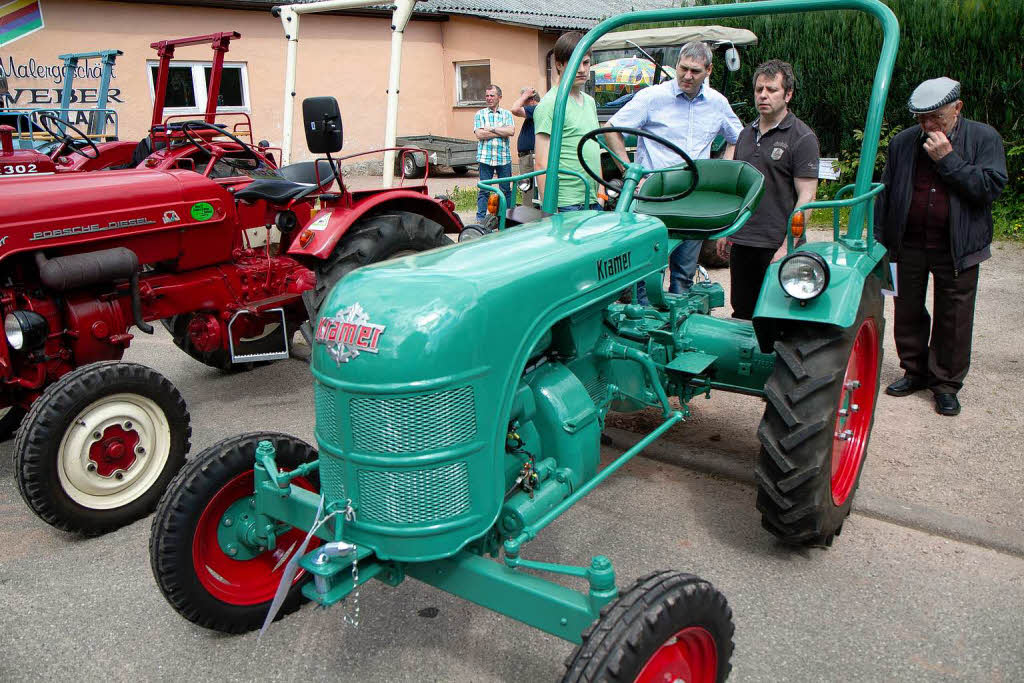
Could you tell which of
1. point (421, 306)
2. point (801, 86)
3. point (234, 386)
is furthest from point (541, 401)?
point (801, 86)

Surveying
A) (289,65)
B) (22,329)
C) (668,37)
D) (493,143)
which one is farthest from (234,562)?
(668,37)

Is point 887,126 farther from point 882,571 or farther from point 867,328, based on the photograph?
point 882,571

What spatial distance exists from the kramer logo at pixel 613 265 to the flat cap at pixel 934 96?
1964 mm

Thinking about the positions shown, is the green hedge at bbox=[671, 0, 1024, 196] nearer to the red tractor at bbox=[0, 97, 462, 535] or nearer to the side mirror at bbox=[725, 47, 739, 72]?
A: the side mirror at bbox=[725, 47, 739, 72]

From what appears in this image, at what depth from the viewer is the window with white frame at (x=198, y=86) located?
13547 mm

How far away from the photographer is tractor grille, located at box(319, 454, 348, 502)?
1.98 metres

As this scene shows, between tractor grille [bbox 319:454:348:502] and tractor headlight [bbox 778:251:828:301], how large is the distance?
1.55 m

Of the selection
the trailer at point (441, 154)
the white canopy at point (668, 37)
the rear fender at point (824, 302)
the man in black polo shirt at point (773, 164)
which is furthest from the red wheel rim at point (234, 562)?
the trailer at point (441, 154)

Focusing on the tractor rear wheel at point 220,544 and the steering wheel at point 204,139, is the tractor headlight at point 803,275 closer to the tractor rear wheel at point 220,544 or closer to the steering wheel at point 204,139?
the tractor rear wheel at point 220,544

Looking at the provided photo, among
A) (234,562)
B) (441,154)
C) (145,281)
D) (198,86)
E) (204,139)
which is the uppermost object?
(198,86)

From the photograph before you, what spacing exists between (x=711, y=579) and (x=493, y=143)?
5.97m

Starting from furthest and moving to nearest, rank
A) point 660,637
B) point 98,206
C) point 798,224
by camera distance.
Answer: point 98,206
point 798,224
point 660,637

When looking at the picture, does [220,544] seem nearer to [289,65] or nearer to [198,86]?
[289,65]

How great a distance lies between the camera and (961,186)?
379 cm
